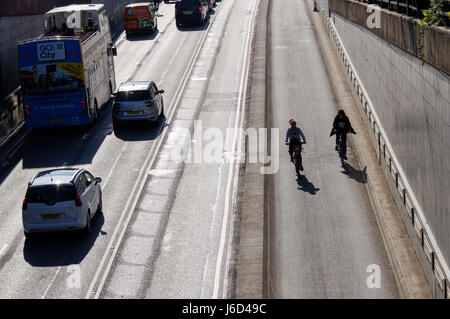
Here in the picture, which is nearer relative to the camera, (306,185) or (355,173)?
(306,185)

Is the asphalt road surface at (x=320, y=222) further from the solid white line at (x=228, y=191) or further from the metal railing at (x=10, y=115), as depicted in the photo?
the metal railing at (x=10, y=115)

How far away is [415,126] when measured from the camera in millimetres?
18156

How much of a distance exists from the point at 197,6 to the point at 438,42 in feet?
142

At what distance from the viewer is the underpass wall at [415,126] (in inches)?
585

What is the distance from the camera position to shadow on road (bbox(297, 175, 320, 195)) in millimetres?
23222

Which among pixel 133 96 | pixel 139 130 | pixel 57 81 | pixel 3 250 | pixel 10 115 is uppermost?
pixel 57 81

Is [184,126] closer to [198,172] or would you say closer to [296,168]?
[198,172]

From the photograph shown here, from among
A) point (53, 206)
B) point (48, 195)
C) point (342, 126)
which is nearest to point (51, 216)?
point (53, 206)

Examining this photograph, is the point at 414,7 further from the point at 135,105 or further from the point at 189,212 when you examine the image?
the point at 135,105

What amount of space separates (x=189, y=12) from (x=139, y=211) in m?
36.4

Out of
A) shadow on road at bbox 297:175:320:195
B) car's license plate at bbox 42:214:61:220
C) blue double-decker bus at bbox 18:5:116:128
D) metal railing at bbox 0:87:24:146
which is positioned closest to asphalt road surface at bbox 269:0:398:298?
shadow on road at bbox 297:175:320:195

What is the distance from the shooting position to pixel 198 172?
1024 inches

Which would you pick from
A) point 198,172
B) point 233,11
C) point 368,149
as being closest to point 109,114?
point 198,172

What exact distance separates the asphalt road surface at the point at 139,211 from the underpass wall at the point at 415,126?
473 centimetres
